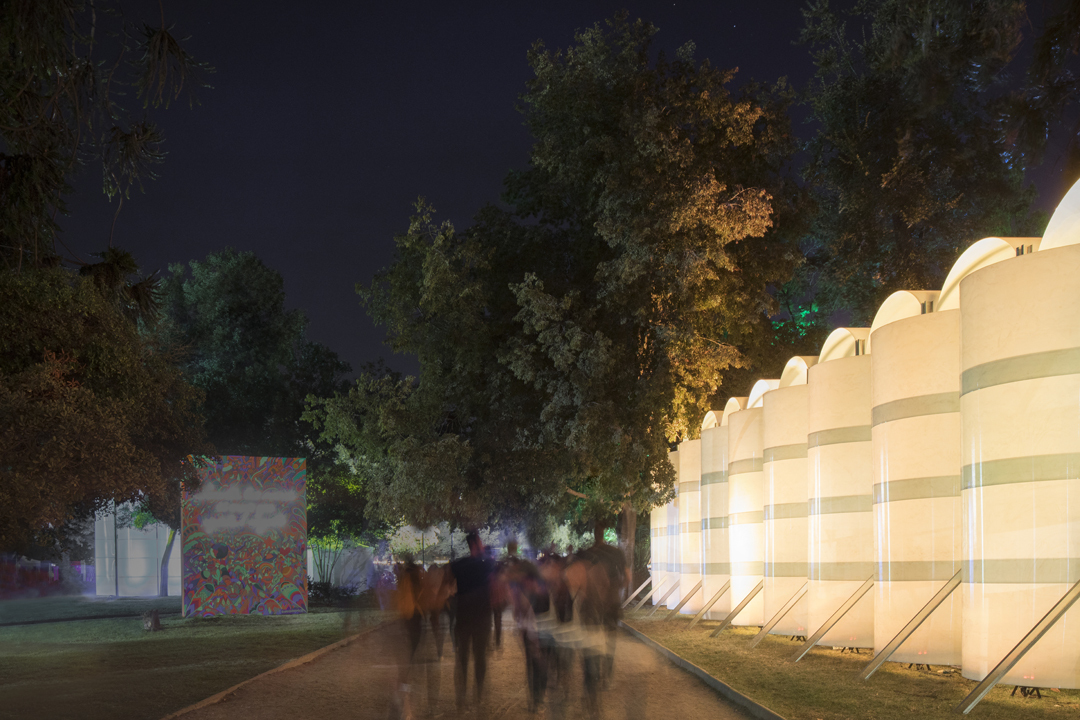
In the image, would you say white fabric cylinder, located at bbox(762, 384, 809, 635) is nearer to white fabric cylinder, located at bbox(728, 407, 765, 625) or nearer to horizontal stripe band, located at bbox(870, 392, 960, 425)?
white fabric cylinder, located at bbox(728, 407, 765, 625)

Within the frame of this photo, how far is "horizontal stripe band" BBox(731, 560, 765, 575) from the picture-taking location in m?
22.9

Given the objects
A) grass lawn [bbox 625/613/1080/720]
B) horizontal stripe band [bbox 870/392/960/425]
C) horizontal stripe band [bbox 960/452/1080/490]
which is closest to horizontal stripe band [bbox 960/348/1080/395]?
horizontal stripe band [bbox 960/452/1080/490]

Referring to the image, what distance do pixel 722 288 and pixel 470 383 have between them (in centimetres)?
853

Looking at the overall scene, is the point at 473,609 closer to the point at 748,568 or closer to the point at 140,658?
the point at 140,658

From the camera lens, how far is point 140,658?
18.3m

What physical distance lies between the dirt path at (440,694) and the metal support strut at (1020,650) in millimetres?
2343

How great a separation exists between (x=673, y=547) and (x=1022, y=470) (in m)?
20.6

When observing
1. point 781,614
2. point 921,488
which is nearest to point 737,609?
point 781,614

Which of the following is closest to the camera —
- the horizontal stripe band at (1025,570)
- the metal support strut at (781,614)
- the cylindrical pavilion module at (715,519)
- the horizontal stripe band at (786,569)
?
the horizontal stripe band at (1025,570)

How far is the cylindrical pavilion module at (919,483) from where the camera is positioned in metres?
14.7

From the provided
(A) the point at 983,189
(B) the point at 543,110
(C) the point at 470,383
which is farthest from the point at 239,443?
(A) the point at 983,189

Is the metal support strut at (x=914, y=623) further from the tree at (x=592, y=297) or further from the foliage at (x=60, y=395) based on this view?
the tree at (x=592, y=297)

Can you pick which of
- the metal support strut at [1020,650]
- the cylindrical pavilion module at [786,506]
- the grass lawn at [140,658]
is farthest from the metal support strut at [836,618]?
the grass lawn at [140,658]

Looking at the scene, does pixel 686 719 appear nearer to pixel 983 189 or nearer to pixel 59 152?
pixel 59 152
